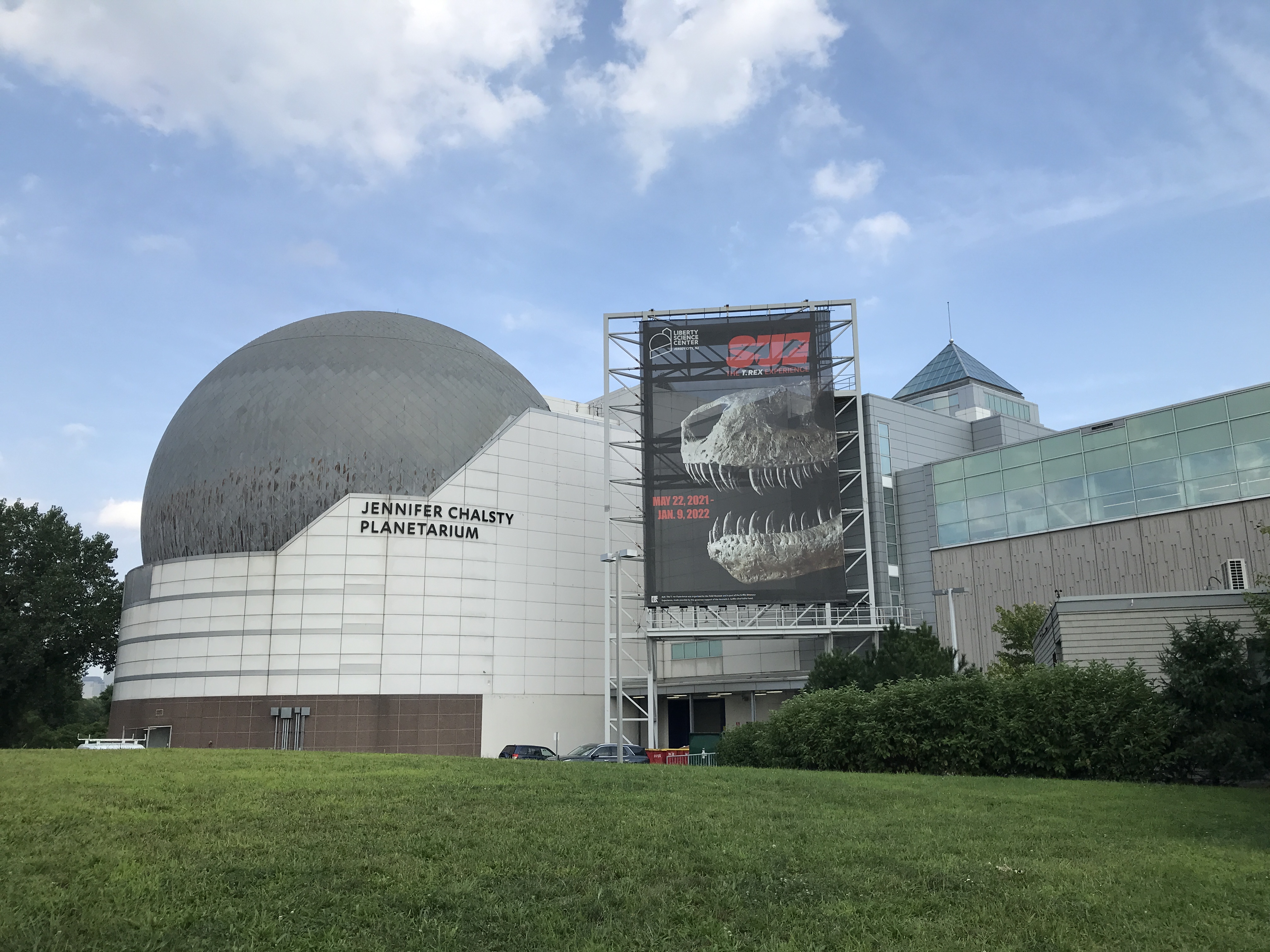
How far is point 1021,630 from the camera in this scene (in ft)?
135

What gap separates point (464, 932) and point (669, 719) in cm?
5269

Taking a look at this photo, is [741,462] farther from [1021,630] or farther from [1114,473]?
[1114,473]

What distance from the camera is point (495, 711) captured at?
53.8m

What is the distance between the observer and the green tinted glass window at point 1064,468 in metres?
46.7

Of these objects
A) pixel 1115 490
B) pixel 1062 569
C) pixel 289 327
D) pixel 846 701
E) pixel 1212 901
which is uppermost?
pixel 289 327

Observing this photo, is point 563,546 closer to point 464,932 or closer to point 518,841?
point 518,841

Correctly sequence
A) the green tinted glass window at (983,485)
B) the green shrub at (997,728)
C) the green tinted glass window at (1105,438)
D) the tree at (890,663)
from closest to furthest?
the green shrub at (997,728)
the tree at (890,663)
the green tinted glass window at (1105,438)
the green tinted glass window at (983,485)

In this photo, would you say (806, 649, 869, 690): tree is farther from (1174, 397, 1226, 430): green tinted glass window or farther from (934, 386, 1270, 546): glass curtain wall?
(1174, 397, 1226, 430): green tinted glass window

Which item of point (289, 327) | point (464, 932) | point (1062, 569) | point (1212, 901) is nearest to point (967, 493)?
point (1062, 569)

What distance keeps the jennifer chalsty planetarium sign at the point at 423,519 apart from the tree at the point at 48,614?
2198 centimetres

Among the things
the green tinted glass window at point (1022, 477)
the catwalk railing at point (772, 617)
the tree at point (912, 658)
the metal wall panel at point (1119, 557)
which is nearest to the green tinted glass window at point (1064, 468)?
the green tinted glass window at point (1022, 477)

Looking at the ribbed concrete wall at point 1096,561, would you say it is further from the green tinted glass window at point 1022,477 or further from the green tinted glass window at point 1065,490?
the green tinted glass window at point 1022,477

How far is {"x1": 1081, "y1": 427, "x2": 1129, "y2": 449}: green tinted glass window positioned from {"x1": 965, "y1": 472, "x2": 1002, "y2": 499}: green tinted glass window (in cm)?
466

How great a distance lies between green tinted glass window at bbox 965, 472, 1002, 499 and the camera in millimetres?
50344
